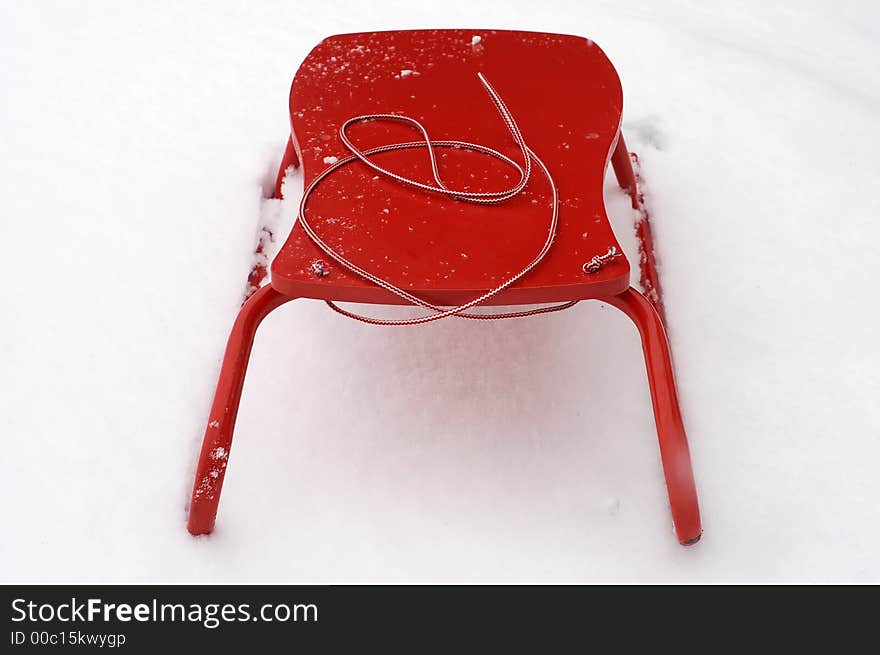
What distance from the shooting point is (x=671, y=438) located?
111 centimetres

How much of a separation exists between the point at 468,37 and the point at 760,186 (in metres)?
0.62

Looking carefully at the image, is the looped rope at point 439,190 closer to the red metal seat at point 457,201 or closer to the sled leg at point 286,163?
the red metal seat at point 457,201

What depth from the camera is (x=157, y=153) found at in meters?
1.75

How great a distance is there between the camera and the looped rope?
1111 mm

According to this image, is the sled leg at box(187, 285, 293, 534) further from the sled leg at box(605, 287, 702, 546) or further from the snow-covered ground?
the sled leg at box(605, 287, 702, 546)

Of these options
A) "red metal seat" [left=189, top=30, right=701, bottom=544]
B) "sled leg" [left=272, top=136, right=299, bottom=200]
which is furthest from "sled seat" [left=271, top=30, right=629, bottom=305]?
"sled leg" [left=272, top=136, right=299, bottom=200]

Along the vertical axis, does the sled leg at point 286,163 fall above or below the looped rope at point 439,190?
below

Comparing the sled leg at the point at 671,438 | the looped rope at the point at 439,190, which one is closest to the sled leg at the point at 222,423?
the looped rope at the point at 439,190

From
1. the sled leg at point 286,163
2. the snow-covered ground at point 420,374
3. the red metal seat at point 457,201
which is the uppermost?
the red metal seat at point 457,201

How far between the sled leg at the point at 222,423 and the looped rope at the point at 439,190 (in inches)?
4.7

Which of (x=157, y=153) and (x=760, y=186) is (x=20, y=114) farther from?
(x=760, y=186)

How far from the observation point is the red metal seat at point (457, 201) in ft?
3.67

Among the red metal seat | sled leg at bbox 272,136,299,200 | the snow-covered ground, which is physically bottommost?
the snow-covered ground

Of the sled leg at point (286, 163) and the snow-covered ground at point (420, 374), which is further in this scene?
the sled leg at point (286, 163)
